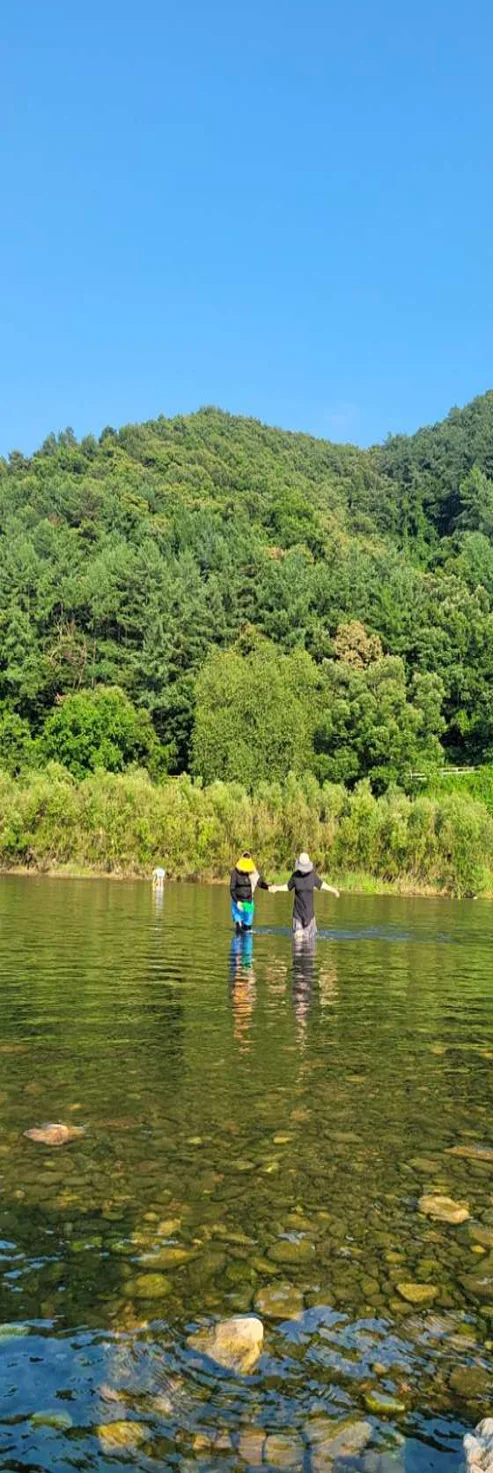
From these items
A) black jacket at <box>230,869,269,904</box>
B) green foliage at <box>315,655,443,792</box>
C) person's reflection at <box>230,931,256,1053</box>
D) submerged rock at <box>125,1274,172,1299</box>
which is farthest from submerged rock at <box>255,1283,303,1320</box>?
green foliage at <box>315,655,443,792</box>

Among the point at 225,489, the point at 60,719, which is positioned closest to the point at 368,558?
the point at 225,489

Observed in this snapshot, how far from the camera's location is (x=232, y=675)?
317 ft

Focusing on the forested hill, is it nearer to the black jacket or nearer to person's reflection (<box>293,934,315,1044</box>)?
the black jacket

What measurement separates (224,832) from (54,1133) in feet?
165

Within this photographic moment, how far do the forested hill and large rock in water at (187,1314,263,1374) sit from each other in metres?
84.2

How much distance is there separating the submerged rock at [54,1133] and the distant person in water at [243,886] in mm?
13883

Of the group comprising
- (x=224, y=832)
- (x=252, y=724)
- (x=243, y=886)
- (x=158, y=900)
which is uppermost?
(x=252, y=724)

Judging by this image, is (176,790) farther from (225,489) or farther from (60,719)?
(225,489)

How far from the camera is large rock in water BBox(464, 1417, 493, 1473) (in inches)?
153

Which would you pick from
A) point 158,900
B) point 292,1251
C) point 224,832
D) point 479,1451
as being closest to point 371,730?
point 224,832

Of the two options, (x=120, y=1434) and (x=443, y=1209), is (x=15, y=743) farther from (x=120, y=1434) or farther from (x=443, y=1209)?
(x=120, y=1434)

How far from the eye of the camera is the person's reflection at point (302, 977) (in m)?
13.7

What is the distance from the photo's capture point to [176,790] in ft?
202

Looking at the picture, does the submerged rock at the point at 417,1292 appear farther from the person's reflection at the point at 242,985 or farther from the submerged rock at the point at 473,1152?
the person's reflection at the point at 242,985
